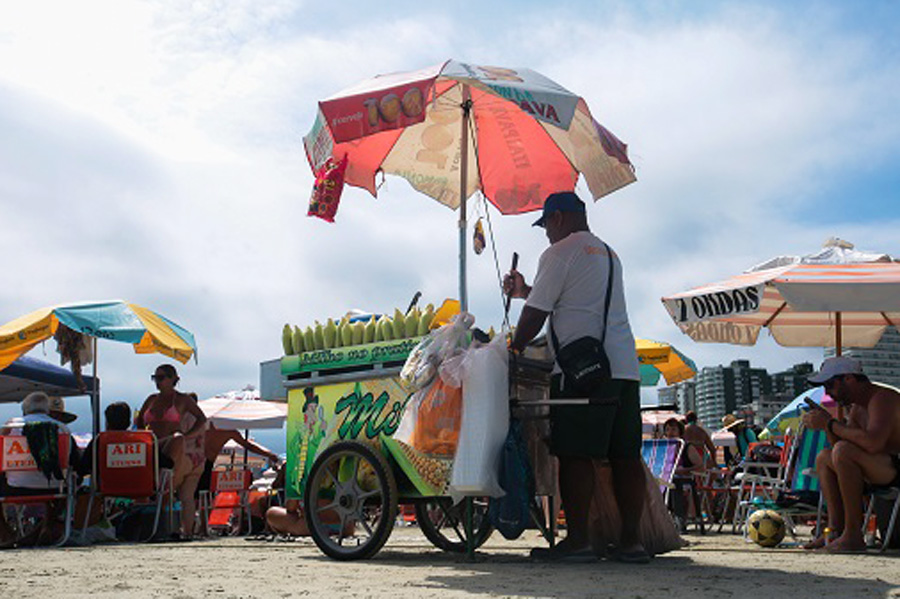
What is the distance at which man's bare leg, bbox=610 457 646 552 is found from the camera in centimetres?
516

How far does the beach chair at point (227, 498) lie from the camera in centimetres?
1082

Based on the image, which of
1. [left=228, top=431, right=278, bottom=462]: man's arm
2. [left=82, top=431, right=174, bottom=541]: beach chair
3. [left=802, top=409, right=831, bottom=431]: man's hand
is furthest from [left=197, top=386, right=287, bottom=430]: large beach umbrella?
[left=802, top=409, right=831, bottom=431]: man's hand

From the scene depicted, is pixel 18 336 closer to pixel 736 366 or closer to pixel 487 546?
pixel 487 546

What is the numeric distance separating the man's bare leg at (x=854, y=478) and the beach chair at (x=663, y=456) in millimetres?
2661

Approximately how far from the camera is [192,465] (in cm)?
966

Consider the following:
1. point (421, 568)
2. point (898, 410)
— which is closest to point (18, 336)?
point (421, 568)

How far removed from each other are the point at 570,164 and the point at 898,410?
119 inches

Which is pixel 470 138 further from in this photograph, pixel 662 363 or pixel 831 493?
pixel 662 363

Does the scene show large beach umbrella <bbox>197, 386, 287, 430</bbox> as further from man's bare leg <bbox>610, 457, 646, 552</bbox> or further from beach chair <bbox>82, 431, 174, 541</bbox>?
man's bare leg <bbox>610, 457, 646, 552</bbox>

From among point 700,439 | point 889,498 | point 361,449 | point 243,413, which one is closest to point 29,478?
point 361,449

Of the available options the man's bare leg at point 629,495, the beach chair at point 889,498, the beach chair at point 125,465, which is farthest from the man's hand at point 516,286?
the beach chair at point 125,465

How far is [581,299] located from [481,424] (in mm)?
854

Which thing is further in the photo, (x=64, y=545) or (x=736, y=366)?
(x=736, y=366)

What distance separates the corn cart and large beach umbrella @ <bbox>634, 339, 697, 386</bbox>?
992 centimetres
